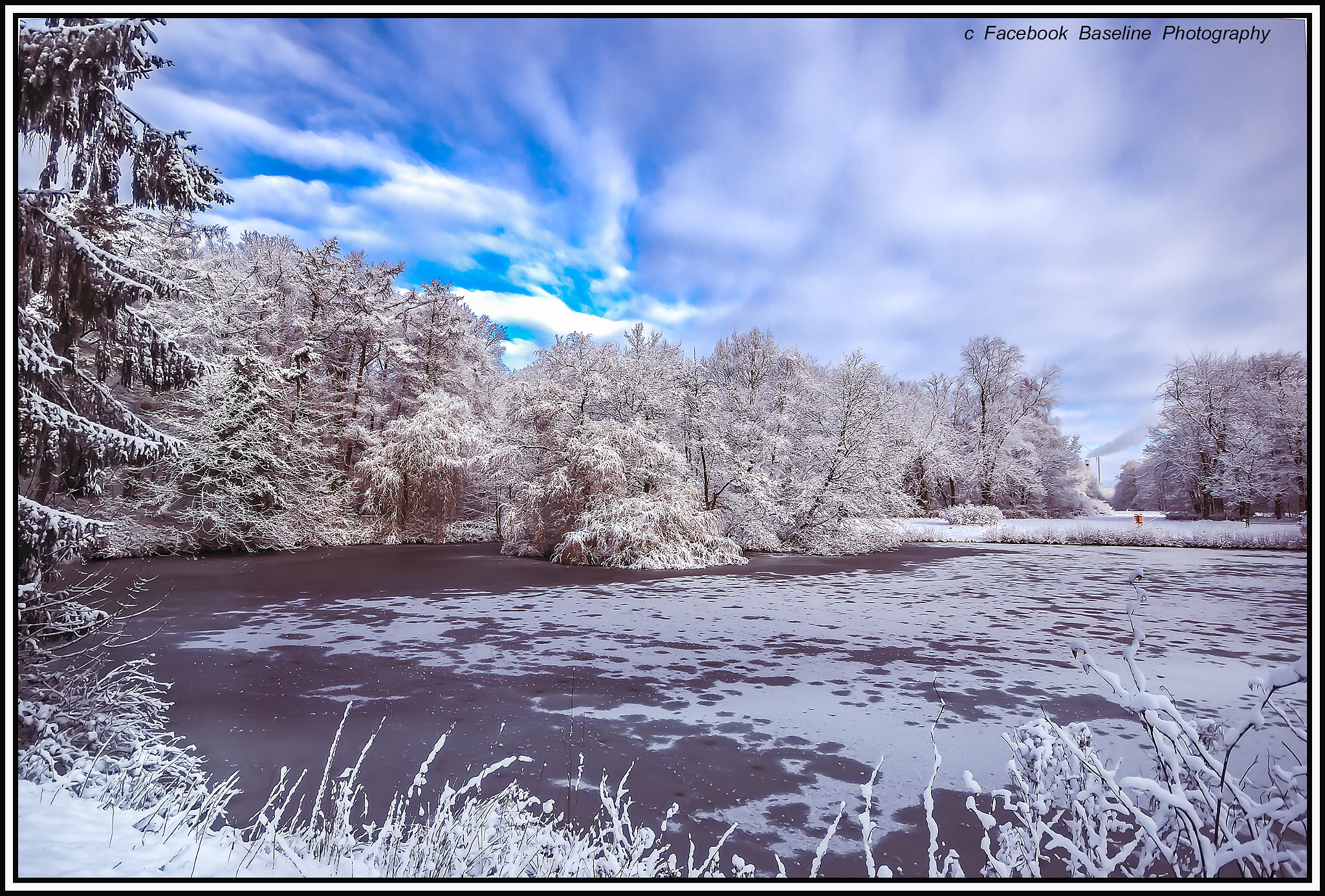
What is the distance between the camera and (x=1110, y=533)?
22.2 meters

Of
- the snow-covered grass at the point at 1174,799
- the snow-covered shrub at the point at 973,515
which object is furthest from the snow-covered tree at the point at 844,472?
the snow-covered grass at the point at 1174,799

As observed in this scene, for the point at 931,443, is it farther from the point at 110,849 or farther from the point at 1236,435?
the point at 110,849

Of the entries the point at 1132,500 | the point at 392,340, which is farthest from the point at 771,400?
the point at 1132,500

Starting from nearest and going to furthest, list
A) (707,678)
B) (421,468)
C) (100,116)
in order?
(100,116)
(707,678)
(421,468)

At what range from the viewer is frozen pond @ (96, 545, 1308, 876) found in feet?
12.4

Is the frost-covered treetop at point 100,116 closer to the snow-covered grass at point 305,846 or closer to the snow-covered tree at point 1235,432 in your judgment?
the snow-covered grass at point 305,846

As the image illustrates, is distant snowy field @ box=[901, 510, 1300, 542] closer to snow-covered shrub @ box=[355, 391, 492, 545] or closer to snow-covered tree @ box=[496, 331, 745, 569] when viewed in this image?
snow-covered tree @ box=[496, 331, 745, 569]

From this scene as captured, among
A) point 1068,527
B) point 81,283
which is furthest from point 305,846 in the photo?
point 1068,527

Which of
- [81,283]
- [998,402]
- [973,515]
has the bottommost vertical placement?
[973,515]

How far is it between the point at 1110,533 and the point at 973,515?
6850 mm

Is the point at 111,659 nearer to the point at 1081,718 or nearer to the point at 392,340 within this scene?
the point at 1081,718

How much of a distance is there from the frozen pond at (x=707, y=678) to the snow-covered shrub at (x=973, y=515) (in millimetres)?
15127

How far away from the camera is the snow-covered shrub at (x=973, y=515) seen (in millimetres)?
27844

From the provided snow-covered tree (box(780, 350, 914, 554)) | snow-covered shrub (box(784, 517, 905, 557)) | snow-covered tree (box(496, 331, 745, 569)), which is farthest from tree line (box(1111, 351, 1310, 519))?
snow-covered tree (box(496, 331, 745, 569))
